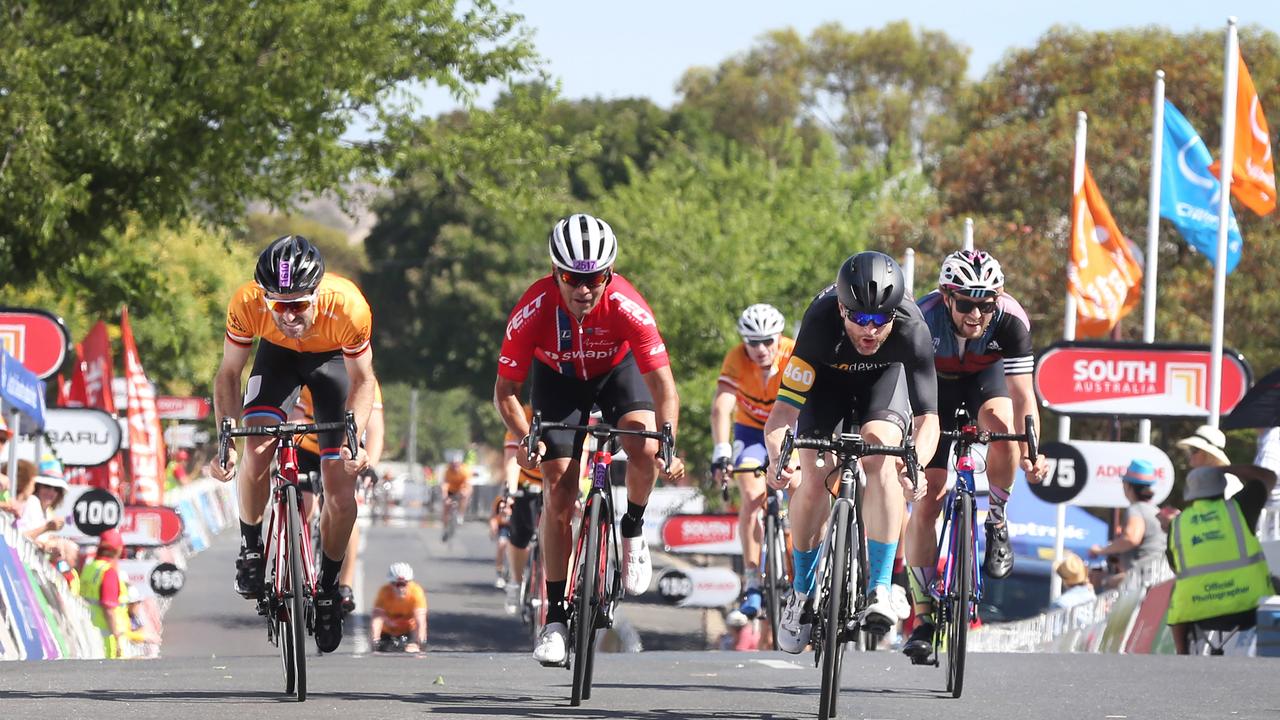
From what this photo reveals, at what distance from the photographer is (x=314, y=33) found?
25.9 metres

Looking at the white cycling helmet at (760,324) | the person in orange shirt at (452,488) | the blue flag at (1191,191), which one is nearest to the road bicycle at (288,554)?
the white cycling helmet at (760,324)

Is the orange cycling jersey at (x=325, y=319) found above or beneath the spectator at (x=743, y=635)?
above

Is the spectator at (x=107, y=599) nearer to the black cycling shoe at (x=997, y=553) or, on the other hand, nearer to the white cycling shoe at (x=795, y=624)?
the black cycling shoe at (x=997, y=553)

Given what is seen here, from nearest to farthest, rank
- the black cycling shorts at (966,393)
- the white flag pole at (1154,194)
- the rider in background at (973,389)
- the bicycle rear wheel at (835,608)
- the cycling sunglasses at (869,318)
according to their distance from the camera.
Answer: the bicycle rear wheel at (835,608) < the cycling sunglasses at (869,318) < the rider in background at (973,389) < the black cycling shorts at (966,393) < the white flag pole at (1154,194)

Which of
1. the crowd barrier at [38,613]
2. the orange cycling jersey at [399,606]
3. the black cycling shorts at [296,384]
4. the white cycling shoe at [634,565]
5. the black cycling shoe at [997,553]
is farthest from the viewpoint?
the orange cycling jersey at [399,606]

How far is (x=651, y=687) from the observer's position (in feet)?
34.2

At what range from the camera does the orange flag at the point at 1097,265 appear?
87.8 ft

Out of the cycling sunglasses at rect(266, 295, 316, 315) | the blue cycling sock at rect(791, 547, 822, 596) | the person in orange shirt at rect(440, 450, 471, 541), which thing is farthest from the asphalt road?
the person in orange shirt at rect(440, 450, 471, 541)

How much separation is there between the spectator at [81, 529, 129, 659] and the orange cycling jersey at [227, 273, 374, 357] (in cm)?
900

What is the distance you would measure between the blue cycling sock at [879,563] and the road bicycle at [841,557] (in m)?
0.09

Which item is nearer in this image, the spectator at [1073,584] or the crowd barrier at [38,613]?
the crowd barrier at [38,613]

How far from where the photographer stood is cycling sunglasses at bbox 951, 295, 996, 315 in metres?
9.98

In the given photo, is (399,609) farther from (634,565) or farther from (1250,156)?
(1250,156)

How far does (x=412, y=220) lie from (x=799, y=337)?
69508 mm
